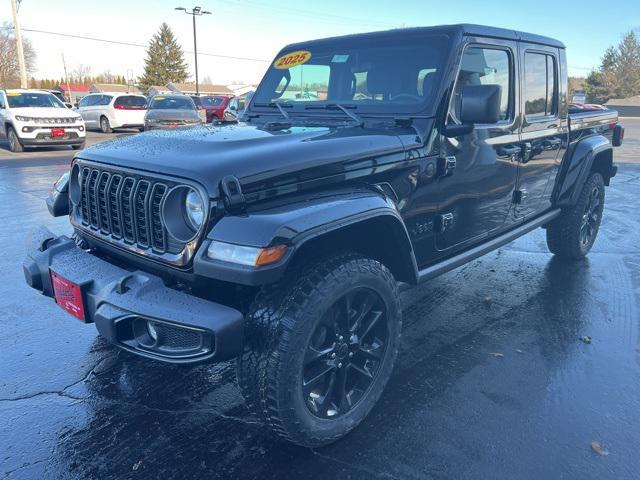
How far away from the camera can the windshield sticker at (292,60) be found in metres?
3.93

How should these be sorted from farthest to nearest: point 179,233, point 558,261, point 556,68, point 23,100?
point 23,100
point 558,261
point 556,68
point 179,233

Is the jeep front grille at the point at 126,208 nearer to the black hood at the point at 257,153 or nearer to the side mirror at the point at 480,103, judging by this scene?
the black hood at the point at 257,153

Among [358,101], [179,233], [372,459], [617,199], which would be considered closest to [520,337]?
[372,459]

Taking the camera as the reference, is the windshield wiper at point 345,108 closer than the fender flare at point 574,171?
Yes

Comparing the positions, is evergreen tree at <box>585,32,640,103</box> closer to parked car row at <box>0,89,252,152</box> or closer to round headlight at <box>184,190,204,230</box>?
parked car row at <box>0,89,252,152</box>

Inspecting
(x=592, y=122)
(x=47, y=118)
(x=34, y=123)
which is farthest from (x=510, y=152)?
(x=34, y=123)

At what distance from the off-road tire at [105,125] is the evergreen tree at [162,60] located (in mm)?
47980

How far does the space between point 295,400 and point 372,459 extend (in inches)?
20.5

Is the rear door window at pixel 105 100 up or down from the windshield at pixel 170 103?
up

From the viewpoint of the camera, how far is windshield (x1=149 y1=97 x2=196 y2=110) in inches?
714

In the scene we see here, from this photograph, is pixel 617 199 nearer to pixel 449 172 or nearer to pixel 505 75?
pixel 505 75

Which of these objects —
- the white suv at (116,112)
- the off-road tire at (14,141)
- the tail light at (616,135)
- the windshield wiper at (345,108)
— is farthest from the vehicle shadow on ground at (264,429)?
the white suv at (116,112)

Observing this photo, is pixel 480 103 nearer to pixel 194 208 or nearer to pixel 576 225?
pixel 194 208

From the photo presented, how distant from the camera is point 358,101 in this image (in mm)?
3471
